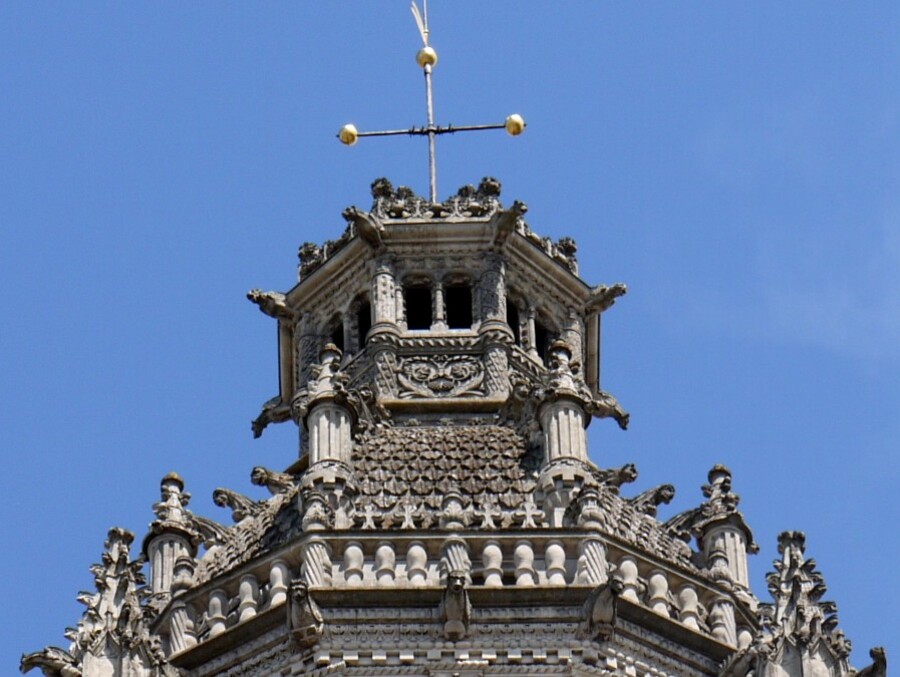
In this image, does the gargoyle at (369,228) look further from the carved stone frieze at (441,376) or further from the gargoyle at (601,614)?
the gargoyle at (601,614)

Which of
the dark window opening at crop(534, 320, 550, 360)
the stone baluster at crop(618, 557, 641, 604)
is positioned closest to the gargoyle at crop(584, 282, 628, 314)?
the dark window opening at crop(534, 320, 550, 360)

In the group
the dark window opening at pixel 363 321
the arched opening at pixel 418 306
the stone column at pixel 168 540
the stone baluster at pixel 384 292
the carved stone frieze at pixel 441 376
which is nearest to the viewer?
the stone column at pixel 168 540

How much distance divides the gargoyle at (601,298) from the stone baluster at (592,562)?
1255cm

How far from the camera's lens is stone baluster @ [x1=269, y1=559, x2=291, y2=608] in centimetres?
4753

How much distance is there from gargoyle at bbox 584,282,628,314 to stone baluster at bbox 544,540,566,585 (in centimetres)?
1250

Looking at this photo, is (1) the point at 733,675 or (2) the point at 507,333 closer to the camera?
→ (1) the point at 733,675

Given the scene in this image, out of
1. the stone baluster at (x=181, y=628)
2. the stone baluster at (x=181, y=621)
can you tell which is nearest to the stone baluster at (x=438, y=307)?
the stone baluster at (x=181, y=621)

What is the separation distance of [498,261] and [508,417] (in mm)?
5878

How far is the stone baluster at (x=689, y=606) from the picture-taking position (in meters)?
48.0

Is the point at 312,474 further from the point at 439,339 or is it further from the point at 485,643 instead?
the point at 439,339

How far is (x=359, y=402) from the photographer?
52.5m

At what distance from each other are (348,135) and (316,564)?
15.0 m

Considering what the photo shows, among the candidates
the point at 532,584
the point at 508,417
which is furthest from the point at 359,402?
the point at 532,584

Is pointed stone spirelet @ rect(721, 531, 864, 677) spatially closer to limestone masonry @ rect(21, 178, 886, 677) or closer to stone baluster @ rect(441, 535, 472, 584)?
limestone masonry @ rect(21, 178, 886, 677)
